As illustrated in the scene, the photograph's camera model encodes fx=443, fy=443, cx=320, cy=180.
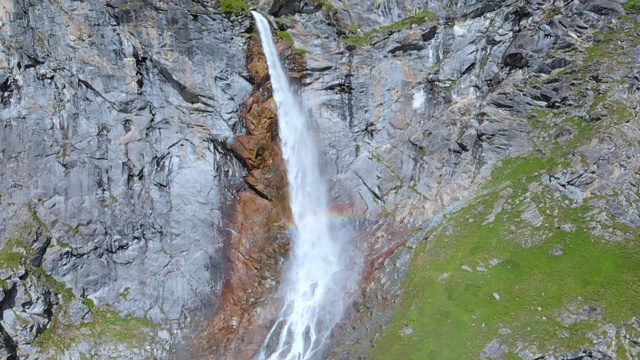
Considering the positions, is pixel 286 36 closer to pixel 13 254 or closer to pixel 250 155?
pixel 250 155

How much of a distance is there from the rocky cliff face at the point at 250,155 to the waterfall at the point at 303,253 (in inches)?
36.6

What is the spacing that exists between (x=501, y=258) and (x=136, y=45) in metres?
26.5

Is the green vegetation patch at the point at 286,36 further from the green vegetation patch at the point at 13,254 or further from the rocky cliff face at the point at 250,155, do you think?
the green vegetation patch at the point at 13,254

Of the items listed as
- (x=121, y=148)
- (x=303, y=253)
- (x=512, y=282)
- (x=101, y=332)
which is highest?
(x=121, y=148)

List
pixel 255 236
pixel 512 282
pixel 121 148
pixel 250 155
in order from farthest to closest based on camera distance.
Result: pixel 250 155 → pixel 121 148 → pixel 255 236 → pixel 512 282

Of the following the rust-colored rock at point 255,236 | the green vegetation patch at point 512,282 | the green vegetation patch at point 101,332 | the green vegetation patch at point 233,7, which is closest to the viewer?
the green vegetation patch at point 512,282

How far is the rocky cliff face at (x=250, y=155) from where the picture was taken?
23172 millimetres

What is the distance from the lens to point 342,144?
102 feet

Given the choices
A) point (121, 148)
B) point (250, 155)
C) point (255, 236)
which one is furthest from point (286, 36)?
point (255, 236)

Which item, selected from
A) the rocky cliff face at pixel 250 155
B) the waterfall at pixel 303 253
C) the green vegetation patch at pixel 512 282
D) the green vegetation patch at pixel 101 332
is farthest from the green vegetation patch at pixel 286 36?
the green vegetation patch at pixel 101 332

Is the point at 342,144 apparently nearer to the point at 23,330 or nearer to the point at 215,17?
the point at 215,17

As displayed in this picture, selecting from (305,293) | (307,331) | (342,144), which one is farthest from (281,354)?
(342,144)

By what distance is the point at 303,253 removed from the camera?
28.2 meters

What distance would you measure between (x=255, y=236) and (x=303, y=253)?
3.23 metres
